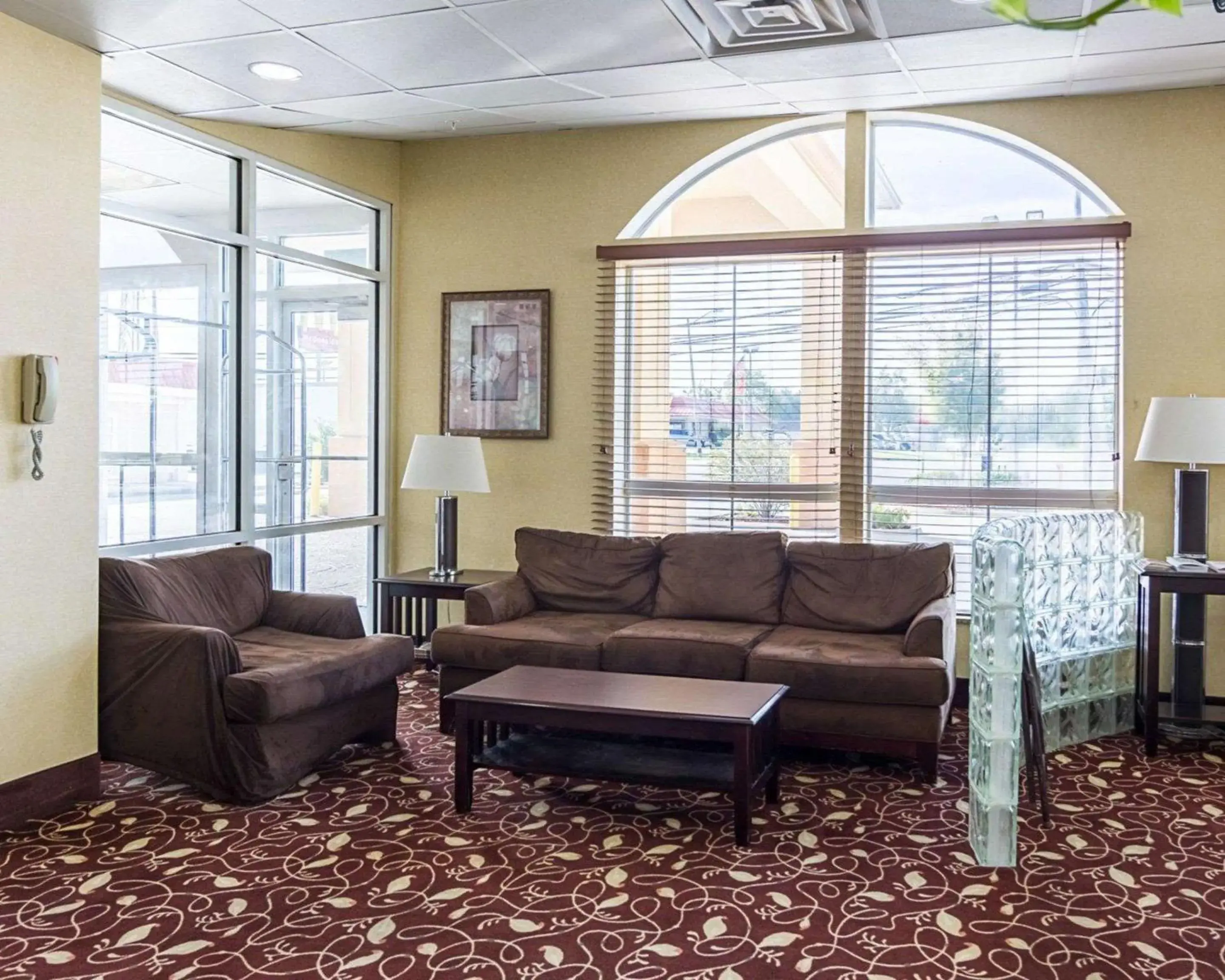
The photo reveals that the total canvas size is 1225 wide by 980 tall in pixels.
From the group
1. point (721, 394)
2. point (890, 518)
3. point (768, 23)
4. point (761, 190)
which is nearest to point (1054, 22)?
point (768, 23)

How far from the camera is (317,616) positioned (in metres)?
4.69

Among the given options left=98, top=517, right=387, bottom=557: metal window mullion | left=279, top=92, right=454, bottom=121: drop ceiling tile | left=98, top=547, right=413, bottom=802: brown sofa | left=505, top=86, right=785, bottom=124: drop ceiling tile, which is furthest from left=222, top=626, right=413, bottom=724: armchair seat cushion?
left=505, top=86, right=785, bottom=124: drop ceiling tile

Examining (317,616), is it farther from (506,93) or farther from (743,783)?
(506,93)

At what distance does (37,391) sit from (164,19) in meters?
1.35

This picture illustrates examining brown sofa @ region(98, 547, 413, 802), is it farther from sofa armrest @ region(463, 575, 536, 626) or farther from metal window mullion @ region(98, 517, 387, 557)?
sofa armrest @ region(463, 575, 536, 626)

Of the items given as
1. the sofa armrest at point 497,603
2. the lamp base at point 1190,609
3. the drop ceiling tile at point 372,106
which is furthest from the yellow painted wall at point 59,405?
the lamp base at point 1190,609

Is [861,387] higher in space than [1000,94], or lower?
lower

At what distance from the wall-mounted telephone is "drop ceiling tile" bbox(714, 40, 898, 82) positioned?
2811 mm

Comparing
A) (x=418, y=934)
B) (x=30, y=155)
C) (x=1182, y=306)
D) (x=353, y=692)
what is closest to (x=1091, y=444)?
(x=1182, y=306)

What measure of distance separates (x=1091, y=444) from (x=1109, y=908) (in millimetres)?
2751

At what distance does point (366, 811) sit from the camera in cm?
372

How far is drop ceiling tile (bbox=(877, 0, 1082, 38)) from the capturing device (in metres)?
3.75

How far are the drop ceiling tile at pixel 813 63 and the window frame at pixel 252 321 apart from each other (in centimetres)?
234

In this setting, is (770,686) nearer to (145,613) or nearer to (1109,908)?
(1109,908)
